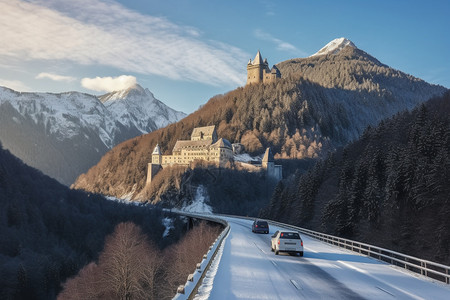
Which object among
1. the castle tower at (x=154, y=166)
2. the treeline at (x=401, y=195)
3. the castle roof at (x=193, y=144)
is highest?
the castle roof at (x=193, y=144)

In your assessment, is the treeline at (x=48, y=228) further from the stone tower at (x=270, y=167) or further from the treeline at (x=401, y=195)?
the stone tower at (x=270, y=167)

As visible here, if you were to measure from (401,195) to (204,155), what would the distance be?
107171mm

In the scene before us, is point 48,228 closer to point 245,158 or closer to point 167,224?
point 167,224

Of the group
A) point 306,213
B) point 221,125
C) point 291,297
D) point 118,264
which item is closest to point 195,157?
point 221,125

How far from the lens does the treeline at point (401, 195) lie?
41656 millimetres

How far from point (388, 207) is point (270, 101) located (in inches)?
5959

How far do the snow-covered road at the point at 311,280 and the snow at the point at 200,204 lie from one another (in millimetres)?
104964

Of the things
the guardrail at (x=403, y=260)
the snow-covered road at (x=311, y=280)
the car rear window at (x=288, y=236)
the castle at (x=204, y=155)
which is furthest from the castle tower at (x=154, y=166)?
the snow-covered road at (x=311, y=280)

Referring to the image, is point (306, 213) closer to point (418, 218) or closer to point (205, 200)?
point (418, 218)

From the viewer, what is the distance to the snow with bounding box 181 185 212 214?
126 m

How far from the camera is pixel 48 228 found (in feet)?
342

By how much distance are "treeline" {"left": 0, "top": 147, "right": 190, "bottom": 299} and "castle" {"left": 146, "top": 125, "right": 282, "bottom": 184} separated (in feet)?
105

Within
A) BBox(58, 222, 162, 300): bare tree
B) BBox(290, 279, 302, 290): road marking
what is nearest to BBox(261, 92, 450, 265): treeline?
BBox(58, 222, 162, 300): bare tree

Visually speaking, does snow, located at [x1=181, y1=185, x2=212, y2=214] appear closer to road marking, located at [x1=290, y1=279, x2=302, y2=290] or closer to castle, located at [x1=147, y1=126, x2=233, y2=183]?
castle, located at [x1=147, y1=126, x2=233, y2=183]
